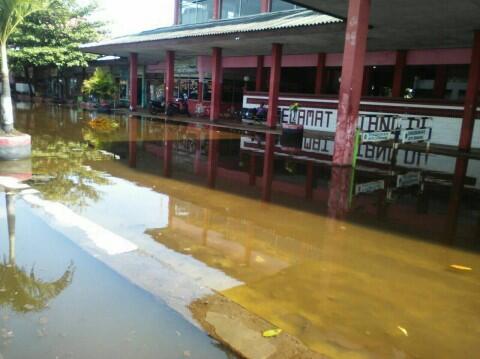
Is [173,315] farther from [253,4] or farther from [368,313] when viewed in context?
[253,4]

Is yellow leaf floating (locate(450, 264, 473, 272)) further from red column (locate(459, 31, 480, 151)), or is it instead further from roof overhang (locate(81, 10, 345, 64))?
red column (locate(459, 31, 480, 151))

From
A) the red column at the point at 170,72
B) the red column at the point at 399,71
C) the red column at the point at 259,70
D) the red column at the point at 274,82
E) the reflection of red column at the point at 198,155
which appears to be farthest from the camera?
the red column at the point at 170,72

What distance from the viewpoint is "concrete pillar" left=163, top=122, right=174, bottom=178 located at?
1005 cm

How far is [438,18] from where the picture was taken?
14.0m

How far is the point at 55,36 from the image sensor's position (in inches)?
1227

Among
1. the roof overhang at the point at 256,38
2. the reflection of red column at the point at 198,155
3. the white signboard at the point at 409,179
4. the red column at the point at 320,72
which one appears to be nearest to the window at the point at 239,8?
the roof overhang at the point at 256,38

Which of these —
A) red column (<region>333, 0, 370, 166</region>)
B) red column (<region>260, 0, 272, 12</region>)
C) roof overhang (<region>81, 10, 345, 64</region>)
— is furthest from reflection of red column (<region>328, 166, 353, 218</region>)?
red column (<region>260, 0, 272, 12</region>)

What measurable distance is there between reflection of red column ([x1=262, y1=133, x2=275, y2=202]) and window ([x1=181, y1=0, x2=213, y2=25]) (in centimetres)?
1656

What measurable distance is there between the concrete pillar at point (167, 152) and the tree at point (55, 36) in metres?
16.5

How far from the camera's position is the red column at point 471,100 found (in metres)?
15.8

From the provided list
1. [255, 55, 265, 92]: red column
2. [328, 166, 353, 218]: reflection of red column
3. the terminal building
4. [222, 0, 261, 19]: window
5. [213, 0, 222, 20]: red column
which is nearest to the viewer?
[328, 166, 353, 218]: reflection of red column

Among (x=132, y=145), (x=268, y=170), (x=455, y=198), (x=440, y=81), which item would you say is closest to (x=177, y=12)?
(x=440, y=81)

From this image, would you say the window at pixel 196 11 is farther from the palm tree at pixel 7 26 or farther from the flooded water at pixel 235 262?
the flooded water at pixel 235 262

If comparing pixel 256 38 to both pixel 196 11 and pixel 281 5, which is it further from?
pixel 196 11
